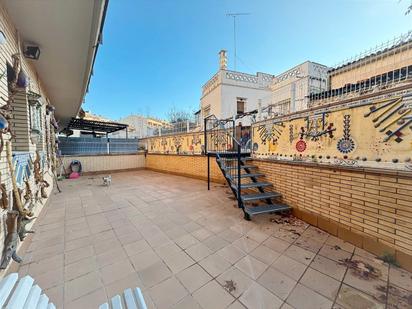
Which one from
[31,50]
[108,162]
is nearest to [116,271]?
[31,50]

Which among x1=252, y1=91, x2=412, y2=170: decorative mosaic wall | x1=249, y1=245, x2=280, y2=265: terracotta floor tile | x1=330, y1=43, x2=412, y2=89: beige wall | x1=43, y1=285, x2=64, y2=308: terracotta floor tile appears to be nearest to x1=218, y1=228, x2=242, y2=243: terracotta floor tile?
x1=249, y1=245, x2=280, y2=265: terracotta floor tile

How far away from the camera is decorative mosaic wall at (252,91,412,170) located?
6.13 feet

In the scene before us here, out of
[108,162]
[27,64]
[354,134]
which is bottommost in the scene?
[108,162]

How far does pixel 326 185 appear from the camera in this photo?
8.61ft

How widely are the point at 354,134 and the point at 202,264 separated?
259 cm

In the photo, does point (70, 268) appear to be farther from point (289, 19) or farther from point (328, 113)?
point (289, 19)

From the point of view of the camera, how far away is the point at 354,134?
2266 millimetres

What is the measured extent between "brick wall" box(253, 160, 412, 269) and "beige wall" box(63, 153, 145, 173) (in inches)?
339

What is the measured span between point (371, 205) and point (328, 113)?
1.36 m

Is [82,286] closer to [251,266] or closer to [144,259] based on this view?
[144,259]

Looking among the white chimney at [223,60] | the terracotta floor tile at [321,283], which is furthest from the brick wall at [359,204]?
the white chimney at [223,60]

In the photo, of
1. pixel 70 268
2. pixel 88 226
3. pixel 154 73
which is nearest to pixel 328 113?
pixel 70 268

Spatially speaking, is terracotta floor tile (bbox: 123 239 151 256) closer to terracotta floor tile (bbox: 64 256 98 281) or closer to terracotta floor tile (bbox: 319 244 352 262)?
terracotta floor tile (bbox: 64 256 98 281)

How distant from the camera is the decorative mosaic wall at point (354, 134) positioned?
73.5 inches
